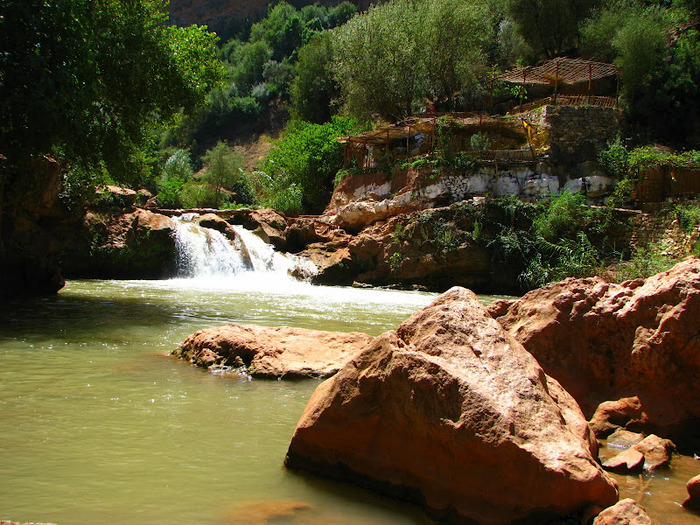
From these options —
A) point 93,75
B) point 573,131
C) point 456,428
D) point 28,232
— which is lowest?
point 456,428

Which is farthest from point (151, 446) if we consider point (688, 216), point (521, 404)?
point (688, 216)

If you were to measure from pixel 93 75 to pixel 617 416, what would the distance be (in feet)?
33.1

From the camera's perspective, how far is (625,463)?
350 centimetres

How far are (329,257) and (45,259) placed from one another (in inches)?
407

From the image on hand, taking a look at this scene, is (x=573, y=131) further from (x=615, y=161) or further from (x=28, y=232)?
(x=28, y=232)

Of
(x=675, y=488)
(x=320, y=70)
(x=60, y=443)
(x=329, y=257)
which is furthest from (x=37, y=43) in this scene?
→ (x=320, y=70)

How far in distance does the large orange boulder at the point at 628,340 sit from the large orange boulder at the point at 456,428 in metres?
1.14

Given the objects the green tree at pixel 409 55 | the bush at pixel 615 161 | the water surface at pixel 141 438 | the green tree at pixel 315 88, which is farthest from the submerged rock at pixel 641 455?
the green tree at pixel 315 88

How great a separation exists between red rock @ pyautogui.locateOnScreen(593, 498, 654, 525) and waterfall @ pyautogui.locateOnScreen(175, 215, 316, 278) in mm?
17692

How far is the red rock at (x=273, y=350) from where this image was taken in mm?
6027

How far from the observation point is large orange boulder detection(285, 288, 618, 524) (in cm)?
272

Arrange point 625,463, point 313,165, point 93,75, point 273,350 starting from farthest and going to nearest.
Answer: point 313,165 → point 93,75 → point 273,350 → point 625,463

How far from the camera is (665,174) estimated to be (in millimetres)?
19828

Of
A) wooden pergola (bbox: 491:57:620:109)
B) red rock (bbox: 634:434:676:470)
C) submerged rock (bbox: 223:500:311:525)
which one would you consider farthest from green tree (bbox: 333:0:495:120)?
submerged rock (bbox: 223:500:311:525)
